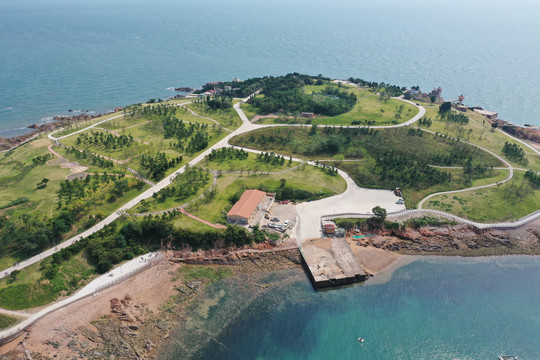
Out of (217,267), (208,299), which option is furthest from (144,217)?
(208,299)

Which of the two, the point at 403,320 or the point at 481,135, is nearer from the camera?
the point at 403,320

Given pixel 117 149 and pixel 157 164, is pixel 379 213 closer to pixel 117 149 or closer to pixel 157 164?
pixel 157 164

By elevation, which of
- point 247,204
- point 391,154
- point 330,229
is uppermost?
point 391,154

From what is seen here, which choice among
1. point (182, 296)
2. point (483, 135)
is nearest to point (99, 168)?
point (182, 296)

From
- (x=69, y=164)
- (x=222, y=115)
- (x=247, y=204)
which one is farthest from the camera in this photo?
(x=222, y=115)

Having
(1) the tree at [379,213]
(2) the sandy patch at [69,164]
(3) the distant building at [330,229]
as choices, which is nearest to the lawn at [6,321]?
(2) the sandy patch at [69,164]

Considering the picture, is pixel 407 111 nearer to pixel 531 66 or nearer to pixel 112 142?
pixel 112 142

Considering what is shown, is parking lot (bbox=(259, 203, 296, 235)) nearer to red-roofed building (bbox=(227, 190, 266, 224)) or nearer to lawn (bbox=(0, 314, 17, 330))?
red-roofed building (bbox=(227, 190, 266, 224))

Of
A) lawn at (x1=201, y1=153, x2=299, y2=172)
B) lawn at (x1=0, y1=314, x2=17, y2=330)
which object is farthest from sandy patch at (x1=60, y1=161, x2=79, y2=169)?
lawn at (x1=0, y1=314, x2=17, y2=330)
